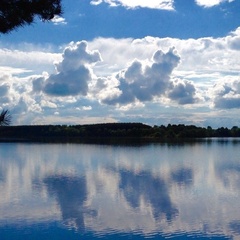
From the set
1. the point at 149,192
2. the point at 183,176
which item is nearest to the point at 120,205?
the point at 149,192

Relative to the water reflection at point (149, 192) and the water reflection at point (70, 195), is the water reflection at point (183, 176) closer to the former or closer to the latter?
the water reflection at point (149, 192)

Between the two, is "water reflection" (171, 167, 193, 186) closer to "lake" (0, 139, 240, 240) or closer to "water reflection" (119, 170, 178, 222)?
"lake" (0, 139, 240, 240)

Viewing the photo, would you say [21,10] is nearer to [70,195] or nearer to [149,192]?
[70,195]

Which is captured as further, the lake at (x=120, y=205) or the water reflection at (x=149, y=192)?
the water reflection at (x=149, y=192)

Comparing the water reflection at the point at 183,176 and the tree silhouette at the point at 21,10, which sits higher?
the tree silhouette at the point at 21,10

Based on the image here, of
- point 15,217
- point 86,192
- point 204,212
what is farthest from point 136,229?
point 86,192

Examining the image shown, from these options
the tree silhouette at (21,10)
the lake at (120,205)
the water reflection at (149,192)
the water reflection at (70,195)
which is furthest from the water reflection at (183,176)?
the tree silhouette at (21,10)

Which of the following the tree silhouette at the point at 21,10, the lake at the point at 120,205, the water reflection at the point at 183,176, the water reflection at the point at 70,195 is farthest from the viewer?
the water reflection at the point at 183,176

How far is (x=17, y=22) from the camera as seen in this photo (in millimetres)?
5852

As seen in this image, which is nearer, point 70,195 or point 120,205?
point 120,205

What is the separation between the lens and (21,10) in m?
5.80

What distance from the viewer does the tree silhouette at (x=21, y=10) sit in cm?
578

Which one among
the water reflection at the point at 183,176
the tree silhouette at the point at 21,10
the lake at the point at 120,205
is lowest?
the lake at the point at 120,205

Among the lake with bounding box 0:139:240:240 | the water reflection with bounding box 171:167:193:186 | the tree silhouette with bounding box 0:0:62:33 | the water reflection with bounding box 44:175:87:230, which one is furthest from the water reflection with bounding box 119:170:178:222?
the tree silhouette with bounding box 0:0:62:33
